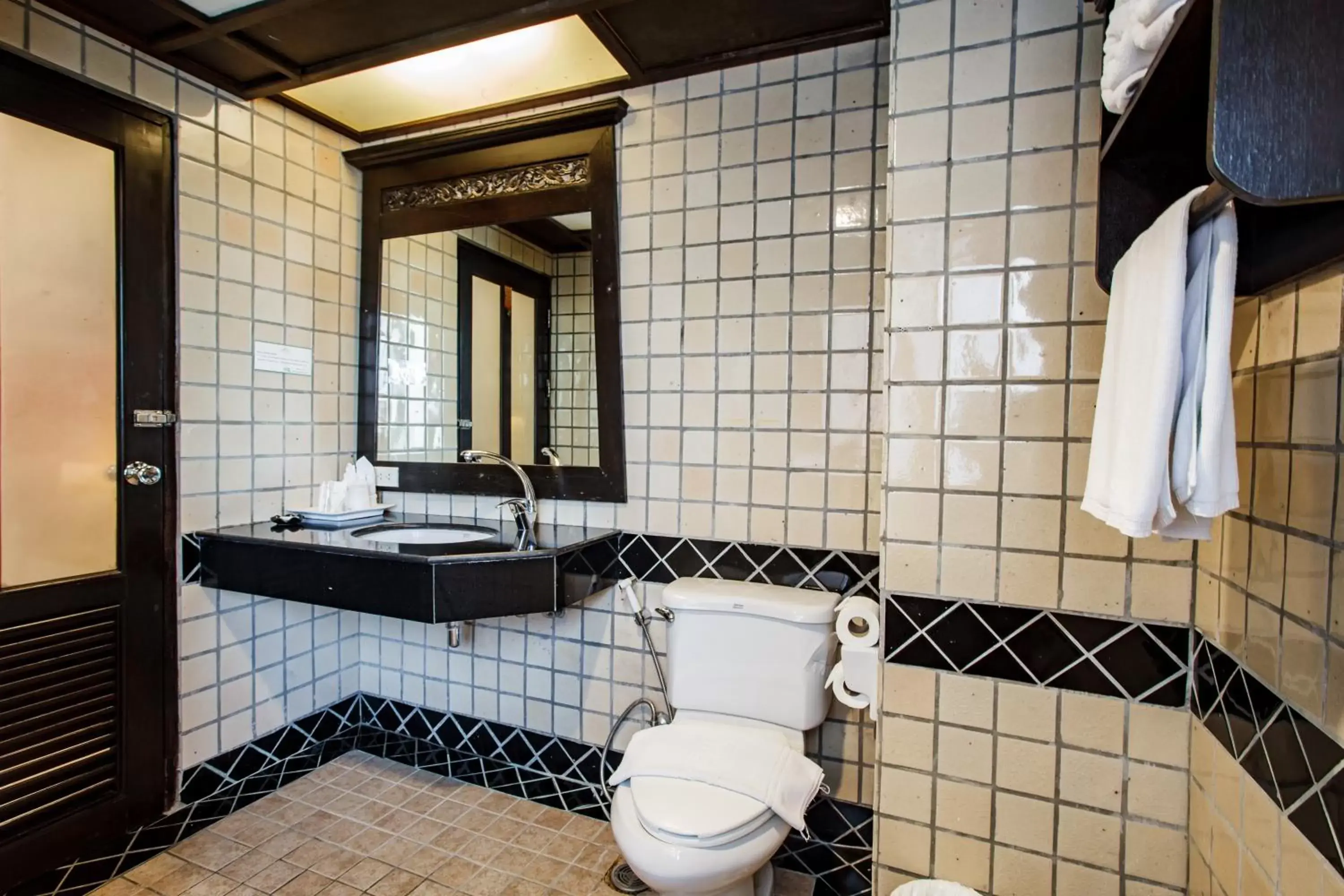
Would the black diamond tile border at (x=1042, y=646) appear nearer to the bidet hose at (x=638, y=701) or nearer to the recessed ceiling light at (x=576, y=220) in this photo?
the bidet hose at (x=638, y=701)

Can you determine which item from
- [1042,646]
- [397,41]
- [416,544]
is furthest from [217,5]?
[1042,646]

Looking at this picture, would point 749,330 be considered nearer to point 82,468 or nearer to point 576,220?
Result: point 576,220

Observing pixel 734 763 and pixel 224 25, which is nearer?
pixel 734 763

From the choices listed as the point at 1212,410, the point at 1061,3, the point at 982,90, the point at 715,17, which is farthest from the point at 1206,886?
the point at 715,17

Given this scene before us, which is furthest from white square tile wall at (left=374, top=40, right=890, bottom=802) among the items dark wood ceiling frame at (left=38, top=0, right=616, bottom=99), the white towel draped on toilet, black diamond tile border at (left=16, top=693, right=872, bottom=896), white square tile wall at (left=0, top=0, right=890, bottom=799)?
dark wood ceiling frame at (left=38, top=0, right=616, bottom=99)

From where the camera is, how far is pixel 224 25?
1.72m

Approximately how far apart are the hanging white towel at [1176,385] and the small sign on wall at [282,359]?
241 cm

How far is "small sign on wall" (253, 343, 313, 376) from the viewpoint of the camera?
2186 mm

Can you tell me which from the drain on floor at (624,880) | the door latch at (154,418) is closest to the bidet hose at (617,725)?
the drain on floor at (624,880)

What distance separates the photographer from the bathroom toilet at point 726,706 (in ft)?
4.38

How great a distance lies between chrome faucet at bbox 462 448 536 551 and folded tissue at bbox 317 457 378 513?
416mm

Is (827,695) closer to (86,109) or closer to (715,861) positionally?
(715,861)

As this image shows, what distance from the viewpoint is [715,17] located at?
1.71 m

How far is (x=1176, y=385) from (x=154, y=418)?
2.40 meters
